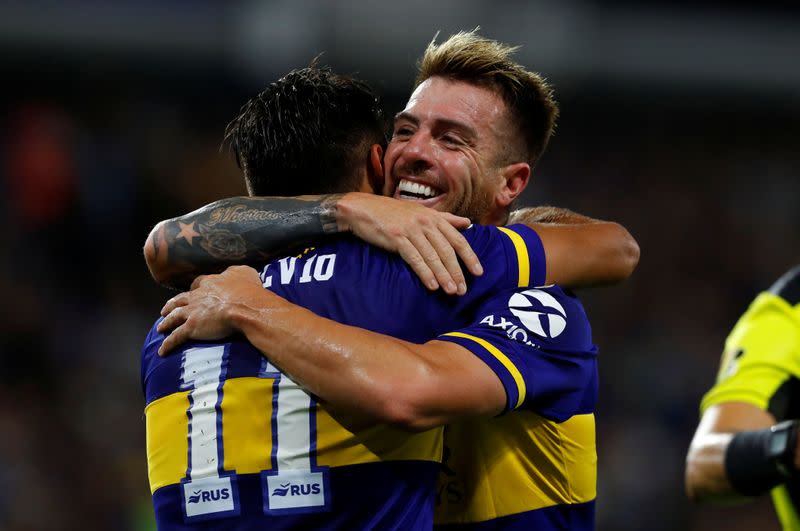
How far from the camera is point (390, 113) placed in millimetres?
11867

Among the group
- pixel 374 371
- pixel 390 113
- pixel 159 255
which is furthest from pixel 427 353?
pixel 390 113

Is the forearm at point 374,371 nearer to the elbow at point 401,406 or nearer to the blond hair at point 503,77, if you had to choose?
the elbow at point 401,406

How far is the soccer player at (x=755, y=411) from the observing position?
3.09m

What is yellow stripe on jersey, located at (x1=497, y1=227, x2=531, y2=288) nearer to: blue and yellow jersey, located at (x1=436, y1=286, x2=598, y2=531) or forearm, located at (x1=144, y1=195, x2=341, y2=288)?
blue and yellow jersey, located at (x1=436, y1=286, x2=598, y2=531)

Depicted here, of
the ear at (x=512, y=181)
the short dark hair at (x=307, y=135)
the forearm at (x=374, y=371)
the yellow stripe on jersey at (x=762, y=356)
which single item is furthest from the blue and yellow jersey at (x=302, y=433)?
the yellow stripe on jersey at (x=762, y=356)

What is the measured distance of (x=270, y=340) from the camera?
2.45 meters

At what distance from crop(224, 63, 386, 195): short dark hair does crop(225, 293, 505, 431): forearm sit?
0.59 meters

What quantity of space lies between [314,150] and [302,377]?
2.45ft

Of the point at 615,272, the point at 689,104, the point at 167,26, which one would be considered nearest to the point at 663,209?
the point at 689,104

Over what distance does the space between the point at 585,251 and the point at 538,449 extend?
0.56 m

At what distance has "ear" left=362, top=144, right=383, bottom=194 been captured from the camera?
9.89ft

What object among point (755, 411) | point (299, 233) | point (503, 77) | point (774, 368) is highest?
point (503, 77)

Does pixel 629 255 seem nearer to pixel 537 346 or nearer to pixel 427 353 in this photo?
pixel 537 346

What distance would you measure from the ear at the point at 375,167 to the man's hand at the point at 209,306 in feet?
1.63
